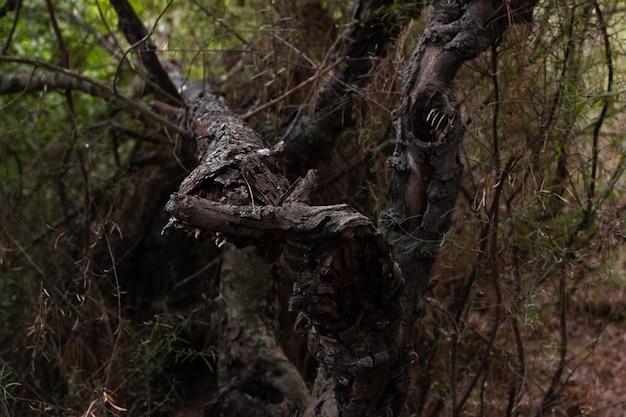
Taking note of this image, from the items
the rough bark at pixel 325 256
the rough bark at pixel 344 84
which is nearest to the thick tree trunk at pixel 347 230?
the rough bark at pixel 325 256

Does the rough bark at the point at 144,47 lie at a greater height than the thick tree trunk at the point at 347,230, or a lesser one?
greater

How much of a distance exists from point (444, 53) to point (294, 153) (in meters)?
0.82

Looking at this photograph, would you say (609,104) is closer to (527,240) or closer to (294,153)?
(527,240)

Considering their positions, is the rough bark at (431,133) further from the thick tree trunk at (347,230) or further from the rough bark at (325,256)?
the rough bark at (325,256)

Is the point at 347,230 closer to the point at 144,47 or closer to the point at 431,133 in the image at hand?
the point at 431,133

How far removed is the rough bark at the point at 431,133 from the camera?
1.70 m

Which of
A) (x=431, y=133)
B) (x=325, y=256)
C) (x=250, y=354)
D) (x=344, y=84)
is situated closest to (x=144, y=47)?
(x=344, y=84)

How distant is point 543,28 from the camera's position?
197cm

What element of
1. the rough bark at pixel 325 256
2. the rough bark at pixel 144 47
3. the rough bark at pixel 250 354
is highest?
the rough bark at pixel 144 47

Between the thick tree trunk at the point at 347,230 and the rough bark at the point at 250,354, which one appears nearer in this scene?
the thick tree trunk at the point at 347,230

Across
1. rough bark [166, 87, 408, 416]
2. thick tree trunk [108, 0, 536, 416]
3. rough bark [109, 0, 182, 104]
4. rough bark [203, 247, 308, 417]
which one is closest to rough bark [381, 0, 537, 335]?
thick tree trunk [108, 0, 536, 416]

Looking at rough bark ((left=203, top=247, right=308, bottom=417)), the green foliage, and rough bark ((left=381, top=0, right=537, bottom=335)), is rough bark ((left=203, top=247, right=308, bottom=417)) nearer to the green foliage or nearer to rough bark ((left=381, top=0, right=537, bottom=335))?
the green foliage

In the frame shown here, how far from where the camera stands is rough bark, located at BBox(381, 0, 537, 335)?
170 cm

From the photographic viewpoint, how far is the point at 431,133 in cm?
171
